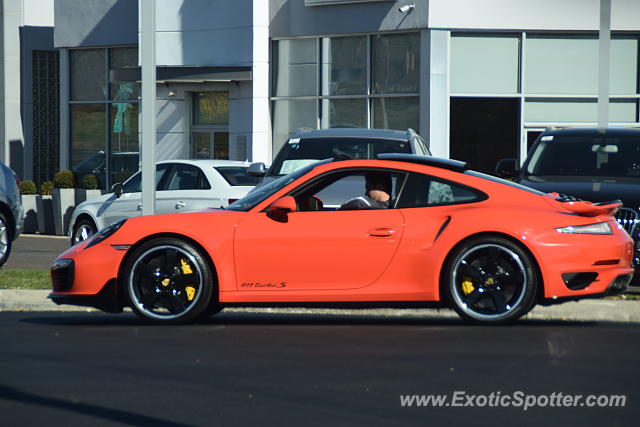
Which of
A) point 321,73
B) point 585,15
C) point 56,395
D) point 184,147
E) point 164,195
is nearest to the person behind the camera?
point 56,395

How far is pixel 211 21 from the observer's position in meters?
26.3

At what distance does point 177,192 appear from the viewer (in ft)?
54.2

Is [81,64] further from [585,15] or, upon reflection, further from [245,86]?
[585,15]

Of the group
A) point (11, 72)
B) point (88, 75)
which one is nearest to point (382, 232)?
point (88, 75)

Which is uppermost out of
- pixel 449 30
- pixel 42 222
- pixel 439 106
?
pixel 449 30

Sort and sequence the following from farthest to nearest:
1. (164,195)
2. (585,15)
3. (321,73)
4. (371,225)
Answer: (321,73) < (585,15) < (164,195) < (371,225)

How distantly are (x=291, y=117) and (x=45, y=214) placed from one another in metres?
Answer: 5.60

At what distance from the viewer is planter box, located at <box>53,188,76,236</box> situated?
80.1 feet

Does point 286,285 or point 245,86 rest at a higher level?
point 245,86

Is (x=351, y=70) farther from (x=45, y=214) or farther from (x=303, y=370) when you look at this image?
(x=303, y=370)

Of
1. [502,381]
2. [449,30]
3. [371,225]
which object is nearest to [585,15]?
[449,30]

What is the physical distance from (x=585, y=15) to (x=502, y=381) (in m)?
18.6

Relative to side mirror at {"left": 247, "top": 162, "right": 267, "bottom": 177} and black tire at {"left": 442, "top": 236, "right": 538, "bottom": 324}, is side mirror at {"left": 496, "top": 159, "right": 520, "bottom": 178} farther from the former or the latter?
black tire at {"left": 442, "top": 236, "right": 538, "bottom": 324}

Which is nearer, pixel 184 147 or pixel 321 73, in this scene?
pixel 321 73
